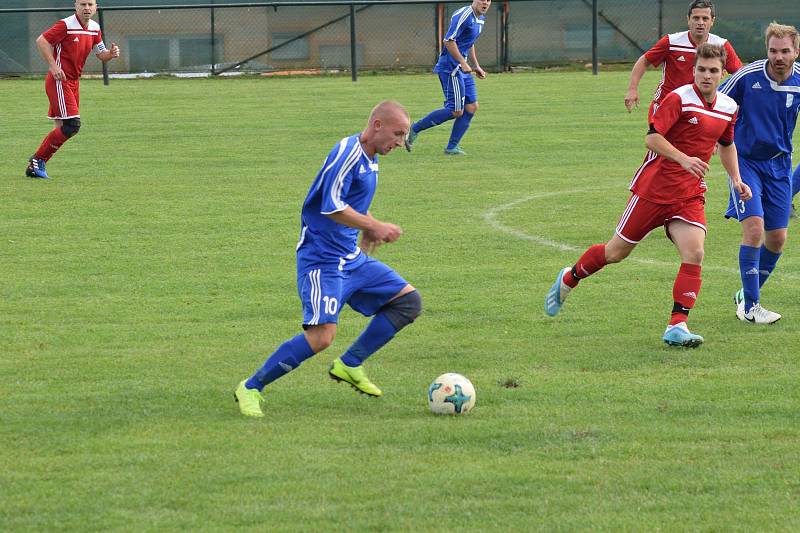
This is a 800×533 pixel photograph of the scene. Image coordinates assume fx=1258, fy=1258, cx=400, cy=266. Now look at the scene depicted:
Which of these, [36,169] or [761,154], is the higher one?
[761,154]

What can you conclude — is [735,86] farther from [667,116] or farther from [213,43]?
[213,43]

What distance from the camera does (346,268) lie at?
22.2 ft

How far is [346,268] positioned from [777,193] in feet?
12.2

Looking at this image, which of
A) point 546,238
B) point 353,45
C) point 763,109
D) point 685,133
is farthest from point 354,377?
point 353,45

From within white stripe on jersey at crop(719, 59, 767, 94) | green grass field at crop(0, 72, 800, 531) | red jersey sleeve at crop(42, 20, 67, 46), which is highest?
red jersey sleeve at crop(42, 20, 67, 46)

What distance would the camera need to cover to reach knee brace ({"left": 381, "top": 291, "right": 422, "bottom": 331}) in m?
6.94

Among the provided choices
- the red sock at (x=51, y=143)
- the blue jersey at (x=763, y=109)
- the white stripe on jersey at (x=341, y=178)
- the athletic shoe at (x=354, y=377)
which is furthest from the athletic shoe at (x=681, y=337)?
the red sock at (x=51, y=143)

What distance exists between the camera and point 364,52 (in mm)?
31344

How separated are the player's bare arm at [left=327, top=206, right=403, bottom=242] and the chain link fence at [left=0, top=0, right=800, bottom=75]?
2472 centimetres

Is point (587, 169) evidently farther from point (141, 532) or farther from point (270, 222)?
point (141, 532)

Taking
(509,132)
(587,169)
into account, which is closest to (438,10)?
(509,132)

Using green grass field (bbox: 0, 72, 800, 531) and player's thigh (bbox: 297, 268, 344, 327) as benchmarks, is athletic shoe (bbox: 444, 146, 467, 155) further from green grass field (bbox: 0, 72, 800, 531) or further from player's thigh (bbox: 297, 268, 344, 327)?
player's thigh (bbox: 297, 268, 344, 327)

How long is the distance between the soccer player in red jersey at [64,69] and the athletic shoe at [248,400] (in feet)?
32.5

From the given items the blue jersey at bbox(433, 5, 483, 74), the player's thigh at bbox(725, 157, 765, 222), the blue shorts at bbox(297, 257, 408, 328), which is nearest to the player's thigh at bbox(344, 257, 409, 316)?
the blue shorts at bbox(297, 257, 408, 328)
